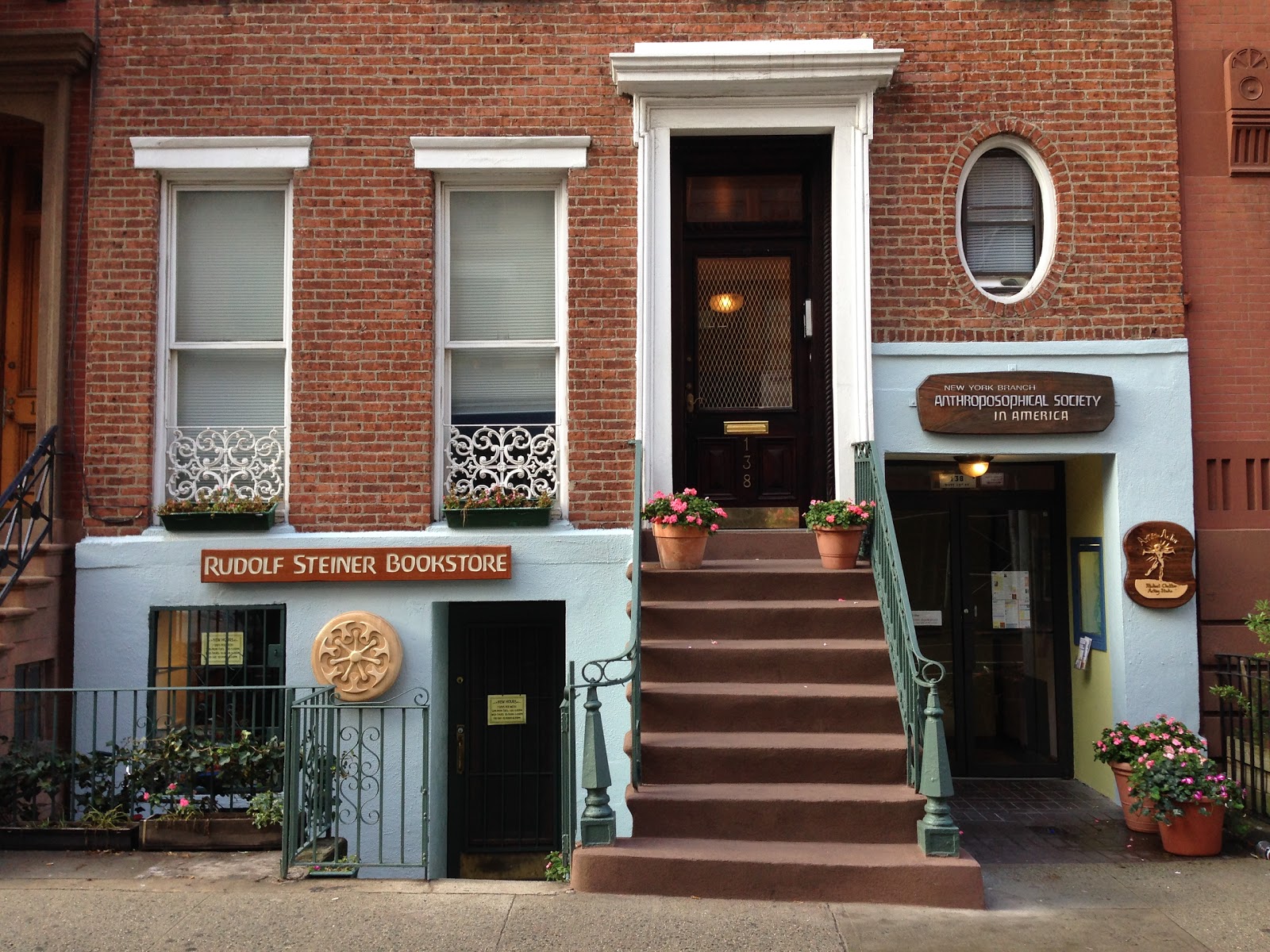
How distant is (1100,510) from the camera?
858 centimetres

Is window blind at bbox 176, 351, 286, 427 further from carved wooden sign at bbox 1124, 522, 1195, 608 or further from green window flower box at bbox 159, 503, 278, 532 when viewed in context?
carved wooden sign at bbox 1124, 522, 1195, 608

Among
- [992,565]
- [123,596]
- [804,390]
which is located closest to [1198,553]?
[992,565]

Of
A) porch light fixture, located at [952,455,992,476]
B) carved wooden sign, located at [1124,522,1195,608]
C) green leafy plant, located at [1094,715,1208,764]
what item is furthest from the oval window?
green leafy plant, located at [1094,715,1208,764]

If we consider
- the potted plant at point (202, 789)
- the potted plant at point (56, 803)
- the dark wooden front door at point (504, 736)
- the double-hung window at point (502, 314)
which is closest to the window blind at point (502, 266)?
the double-hung window at point (502, 314)

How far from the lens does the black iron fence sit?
23.7 ft

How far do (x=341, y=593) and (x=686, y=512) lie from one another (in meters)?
2.64

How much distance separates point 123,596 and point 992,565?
275 inches

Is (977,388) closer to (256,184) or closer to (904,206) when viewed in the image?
(904,206)

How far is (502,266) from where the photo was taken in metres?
8.66

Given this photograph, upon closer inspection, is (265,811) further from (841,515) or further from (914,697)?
(841,515)

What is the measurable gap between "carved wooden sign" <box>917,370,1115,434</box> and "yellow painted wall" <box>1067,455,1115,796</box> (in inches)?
22.9

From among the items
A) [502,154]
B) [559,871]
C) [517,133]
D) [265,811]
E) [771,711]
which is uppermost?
[517,133]

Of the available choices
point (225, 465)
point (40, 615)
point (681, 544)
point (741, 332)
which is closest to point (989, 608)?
point (741, 332)

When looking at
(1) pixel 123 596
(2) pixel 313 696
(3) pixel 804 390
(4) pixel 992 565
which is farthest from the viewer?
(4) pixel 992 565
